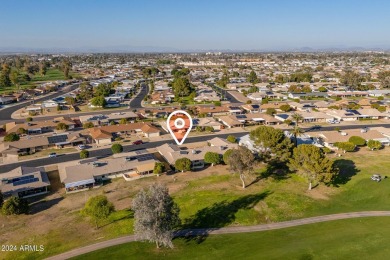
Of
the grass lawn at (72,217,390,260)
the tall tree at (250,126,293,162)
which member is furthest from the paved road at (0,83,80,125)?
the grass lawn at (72,217,390,260)

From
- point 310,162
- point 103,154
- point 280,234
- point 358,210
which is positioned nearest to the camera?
point 280,234

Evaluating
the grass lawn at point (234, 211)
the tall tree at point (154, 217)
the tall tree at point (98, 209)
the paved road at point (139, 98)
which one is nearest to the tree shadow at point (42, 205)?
the grass lawn at point (234, 211)

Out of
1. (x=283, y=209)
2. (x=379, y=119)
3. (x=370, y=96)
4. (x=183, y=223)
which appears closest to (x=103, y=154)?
(x=183, y=223)

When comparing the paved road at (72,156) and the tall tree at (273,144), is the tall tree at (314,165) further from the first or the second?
the paved road at (72,156)

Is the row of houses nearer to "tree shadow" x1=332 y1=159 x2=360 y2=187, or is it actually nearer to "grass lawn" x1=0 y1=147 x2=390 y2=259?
"grass lawn" x1=0 y1=147 x2=390 y2=259

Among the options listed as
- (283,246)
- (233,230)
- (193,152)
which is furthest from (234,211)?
(193,152)

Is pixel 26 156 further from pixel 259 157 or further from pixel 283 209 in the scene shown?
pixel 283 209
